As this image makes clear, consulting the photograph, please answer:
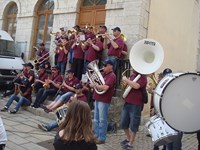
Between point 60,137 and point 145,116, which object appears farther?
point 145,116

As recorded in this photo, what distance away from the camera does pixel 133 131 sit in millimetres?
6090

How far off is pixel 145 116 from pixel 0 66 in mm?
5667

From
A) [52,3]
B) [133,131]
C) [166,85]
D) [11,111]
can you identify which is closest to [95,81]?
[133,131]

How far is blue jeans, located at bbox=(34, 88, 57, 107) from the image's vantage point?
355 inches

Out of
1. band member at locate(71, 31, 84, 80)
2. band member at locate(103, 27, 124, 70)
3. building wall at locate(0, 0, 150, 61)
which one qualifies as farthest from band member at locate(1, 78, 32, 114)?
building wall at locate(0, 0, 150, 61)

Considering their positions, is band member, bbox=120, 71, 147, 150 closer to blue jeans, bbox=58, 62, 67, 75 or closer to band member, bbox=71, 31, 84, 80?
band member, bbox=71, 31, 84, 80

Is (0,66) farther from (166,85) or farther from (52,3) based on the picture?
(166,85)

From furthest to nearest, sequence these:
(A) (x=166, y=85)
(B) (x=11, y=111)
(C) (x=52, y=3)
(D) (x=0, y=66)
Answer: (C) (x=52, y=3) → (D) (x=0, y=66) → (B) (x=11, y=111) → (A) (x=166, y=85)

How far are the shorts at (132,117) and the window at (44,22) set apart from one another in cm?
739

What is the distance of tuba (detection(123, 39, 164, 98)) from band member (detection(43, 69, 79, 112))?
7.44 feet

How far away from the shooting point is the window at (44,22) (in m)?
13.0

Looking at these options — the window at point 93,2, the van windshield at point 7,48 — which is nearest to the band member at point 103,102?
the window at point 93,2

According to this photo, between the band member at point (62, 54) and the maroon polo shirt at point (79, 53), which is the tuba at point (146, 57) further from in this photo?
the band member at point (62, 54)

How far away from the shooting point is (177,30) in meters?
12.0
